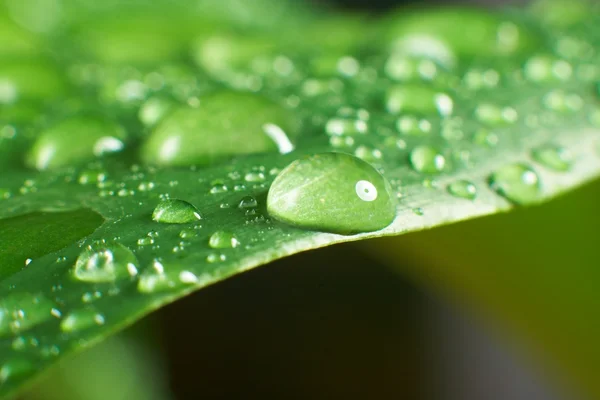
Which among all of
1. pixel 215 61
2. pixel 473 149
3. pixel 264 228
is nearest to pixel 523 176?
pixel 473 149

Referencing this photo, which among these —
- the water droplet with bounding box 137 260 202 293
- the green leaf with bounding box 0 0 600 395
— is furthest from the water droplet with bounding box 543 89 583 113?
the water droplet with bounding box 137 260 202 293

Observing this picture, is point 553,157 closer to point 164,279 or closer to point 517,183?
point 517,183

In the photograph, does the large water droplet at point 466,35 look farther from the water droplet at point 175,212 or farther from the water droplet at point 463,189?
the water droplet at point 175,212

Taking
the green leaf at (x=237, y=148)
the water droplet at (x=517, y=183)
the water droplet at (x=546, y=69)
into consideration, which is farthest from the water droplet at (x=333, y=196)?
the water droplet at (x=546, y=69)

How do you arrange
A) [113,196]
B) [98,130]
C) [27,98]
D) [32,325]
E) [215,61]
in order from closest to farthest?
[32,325] → [113,196] → [98,130] → [27,98] → [215,61]

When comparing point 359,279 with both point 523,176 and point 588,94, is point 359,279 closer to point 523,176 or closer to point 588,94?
point 588,94
